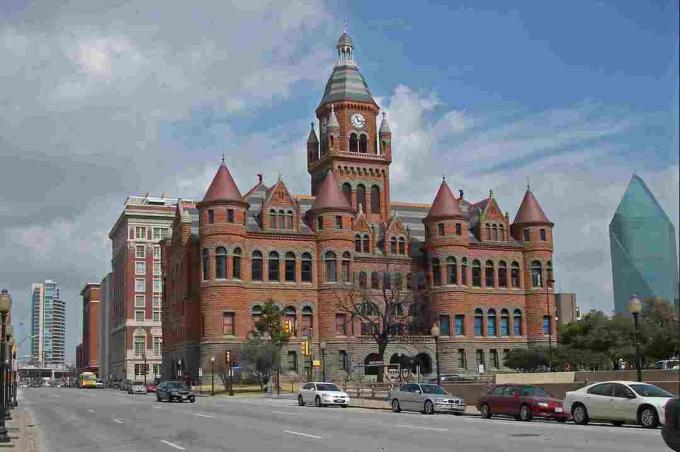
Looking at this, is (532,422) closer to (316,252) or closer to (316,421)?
(316,421)

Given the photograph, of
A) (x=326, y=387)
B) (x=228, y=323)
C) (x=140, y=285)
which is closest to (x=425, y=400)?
(x=326, y=387)

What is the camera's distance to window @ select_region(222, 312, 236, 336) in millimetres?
85688

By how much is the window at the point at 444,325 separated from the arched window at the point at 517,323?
26.7 feet

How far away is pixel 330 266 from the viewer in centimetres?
9094

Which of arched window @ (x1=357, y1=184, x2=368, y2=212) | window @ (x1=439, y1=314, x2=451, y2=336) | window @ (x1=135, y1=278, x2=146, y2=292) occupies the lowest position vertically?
window @ (x1=439, y1=314, x2=451, y2=336)

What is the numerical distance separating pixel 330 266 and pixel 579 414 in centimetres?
6074

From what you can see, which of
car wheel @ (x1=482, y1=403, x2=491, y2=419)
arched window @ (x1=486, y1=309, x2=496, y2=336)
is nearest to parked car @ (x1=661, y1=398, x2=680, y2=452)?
car wheel @ (x1=482, y1=403, x2=491, y2=419)

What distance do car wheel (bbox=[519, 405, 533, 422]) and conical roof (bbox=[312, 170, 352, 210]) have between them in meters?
58.4

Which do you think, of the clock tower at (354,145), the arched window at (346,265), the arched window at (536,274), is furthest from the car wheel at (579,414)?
the clock tower at (354,145)

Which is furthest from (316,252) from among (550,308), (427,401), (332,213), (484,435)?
(484,435)

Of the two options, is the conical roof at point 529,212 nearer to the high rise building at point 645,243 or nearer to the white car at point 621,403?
the white car at point 621,403

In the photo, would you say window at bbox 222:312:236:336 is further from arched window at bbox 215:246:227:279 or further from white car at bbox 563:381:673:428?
white car at bbox 563:381:673:428

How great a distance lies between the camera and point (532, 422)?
32.5 meters

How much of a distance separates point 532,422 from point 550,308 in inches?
2600
